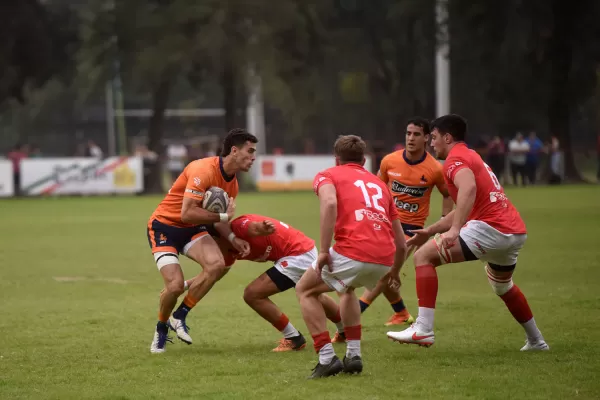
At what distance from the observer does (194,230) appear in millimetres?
9734

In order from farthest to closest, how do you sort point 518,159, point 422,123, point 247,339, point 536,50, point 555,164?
point 536,50 < point 555,164 < point 518,159 < point 422,123 < point 247,339

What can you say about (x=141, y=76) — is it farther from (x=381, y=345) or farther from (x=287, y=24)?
(x=381, y=345)

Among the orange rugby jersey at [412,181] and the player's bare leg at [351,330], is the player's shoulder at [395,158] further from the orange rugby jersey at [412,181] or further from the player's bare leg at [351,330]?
the player's bare leg at [351,330]

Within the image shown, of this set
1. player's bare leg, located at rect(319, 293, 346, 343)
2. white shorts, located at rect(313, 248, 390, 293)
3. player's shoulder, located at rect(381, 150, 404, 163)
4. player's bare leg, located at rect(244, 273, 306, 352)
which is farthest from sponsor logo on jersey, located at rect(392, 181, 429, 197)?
white shorts, located at rect(313, 248, 390, 293)

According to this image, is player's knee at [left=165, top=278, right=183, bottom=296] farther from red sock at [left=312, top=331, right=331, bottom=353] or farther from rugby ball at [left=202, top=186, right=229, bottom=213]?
red sock at [left=312, top=331, right=331, bottom=353]

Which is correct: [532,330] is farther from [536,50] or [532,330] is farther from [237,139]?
[536,50]

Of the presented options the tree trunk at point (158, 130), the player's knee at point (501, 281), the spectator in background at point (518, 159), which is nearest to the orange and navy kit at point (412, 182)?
the player's knee at point (501, 281)

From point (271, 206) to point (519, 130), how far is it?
2751 cm

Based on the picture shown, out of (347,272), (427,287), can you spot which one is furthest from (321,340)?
(427,287)

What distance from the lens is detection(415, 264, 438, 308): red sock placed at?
28.8 ft

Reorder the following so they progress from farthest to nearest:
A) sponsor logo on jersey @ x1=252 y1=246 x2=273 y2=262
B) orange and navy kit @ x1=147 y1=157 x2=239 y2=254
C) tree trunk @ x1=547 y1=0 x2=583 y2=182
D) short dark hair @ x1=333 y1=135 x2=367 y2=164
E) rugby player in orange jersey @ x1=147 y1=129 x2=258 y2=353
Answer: tree trunk @ x1=547 y1=0 x2=583 y2=182 < sponsor logo on jersey @ x1=252 y1=246 x2=273 y2=262 < orange and navy kit @ x1=147 y1=157 x2=239 y2=254 < rugby player in orange jersey @ x1=147 y1=129 x2=258 y2=353 < short dark hair @ x1=333 y1=135 x2=367 y2=164

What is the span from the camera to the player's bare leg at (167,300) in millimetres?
9392

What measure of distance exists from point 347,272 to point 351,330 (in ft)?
1.59

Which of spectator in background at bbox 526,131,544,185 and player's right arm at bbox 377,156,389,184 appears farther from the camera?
spectator in background at bbox 526,131,544,185
